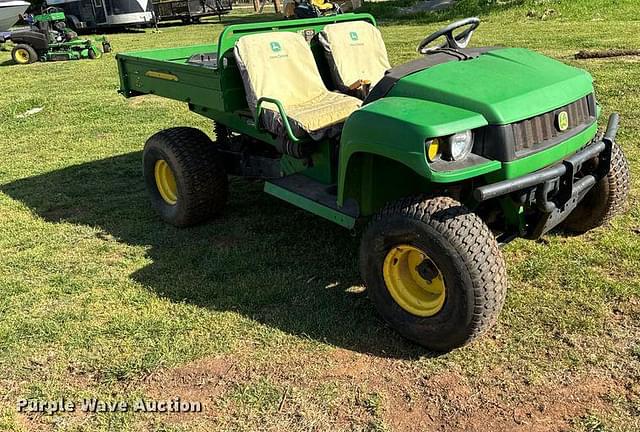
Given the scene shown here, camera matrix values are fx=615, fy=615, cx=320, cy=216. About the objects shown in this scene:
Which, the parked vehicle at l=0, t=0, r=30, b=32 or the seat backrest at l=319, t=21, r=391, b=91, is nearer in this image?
the seat backrest at l=319, t=21, r=391, b=91

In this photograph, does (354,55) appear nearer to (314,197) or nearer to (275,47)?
(275,47)

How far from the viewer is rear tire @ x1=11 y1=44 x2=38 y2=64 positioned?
1446cm

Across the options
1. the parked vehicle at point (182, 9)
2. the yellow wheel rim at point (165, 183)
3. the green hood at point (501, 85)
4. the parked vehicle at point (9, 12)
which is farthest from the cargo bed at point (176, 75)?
the parked vehicle at point (182, 9)

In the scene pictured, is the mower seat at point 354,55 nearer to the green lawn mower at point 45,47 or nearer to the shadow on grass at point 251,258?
the shadow on grass at point 251,258

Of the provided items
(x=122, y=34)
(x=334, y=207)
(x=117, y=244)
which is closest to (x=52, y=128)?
(x=117, y=244)

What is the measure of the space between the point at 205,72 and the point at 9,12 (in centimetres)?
1625

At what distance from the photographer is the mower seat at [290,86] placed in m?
3.71

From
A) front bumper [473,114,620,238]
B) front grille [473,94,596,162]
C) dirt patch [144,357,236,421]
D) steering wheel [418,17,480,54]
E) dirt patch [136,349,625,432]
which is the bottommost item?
dirt patch [136,349,625,432]

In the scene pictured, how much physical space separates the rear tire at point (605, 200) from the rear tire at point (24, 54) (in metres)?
14.1

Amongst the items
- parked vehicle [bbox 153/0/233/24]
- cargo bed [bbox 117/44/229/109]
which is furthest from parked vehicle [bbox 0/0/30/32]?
cargo bed [bbox 117/44/229/109]

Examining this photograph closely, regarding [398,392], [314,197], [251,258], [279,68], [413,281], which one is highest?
[279,68]

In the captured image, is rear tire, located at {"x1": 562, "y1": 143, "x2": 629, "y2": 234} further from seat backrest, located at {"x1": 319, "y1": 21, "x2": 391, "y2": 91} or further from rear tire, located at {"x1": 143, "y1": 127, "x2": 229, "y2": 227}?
rear tire, located at {"x1": 143, "y1": 127, "x2": 229, "y2": 227}

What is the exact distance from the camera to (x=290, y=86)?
4102 millimetres

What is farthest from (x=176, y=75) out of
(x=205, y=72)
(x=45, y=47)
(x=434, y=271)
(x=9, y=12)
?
(x=9, y=12)
